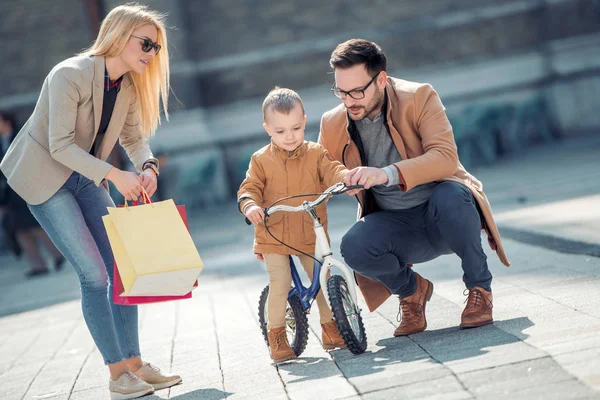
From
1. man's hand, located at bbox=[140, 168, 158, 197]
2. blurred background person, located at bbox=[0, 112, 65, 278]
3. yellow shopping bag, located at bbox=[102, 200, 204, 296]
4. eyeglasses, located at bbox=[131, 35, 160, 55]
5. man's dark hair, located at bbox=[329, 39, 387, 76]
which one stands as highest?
eyeglasses, located at bbox=[131, 35, 160, 55]

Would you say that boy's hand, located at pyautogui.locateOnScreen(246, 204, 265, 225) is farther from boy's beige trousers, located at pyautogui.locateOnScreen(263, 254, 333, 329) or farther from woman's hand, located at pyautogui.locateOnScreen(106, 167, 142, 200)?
woman's hand, located at pyautogui.locateOnScreen(106, 167, 142, 200)

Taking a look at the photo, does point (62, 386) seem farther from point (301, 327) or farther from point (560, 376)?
point (560, 376)

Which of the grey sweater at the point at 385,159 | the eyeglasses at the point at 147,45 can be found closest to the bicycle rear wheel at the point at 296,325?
the grey sweater at the point at 385,159

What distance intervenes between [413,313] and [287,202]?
822 millimetres

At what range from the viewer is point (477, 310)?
450 cm

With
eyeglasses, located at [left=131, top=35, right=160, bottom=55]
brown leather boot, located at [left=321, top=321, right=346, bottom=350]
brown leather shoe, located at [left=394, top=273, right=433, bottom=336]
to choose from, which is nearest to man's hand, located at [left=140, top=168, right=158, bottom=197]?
eyeglasses, located at [left=131, top=35, right=160, bottom=55]

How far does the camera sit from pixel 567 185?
1048cm

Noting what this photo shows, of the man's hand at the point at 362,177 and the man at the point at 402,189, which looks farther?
the man at the point at 402,189

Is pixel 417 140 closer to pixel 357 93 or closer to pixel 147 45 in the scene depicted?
pixel 357 93

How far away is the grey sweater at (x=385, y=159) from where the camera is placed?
484 cm

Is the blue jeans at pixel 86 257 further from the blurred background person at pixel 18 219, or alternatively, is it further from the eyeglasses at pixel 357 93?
the blurred background person at pixel 18 219

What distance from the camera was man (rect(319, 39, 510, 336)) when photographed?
15.0 feet

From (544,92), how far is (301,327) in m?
13.4

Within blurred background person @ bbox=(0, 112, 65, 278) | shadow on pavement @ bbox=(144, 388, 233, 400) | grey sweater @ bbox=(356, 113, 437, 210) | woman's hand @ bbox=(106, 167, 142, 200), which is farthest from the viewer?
blurred background person @ bbox=(0, 112, 65, 278)
